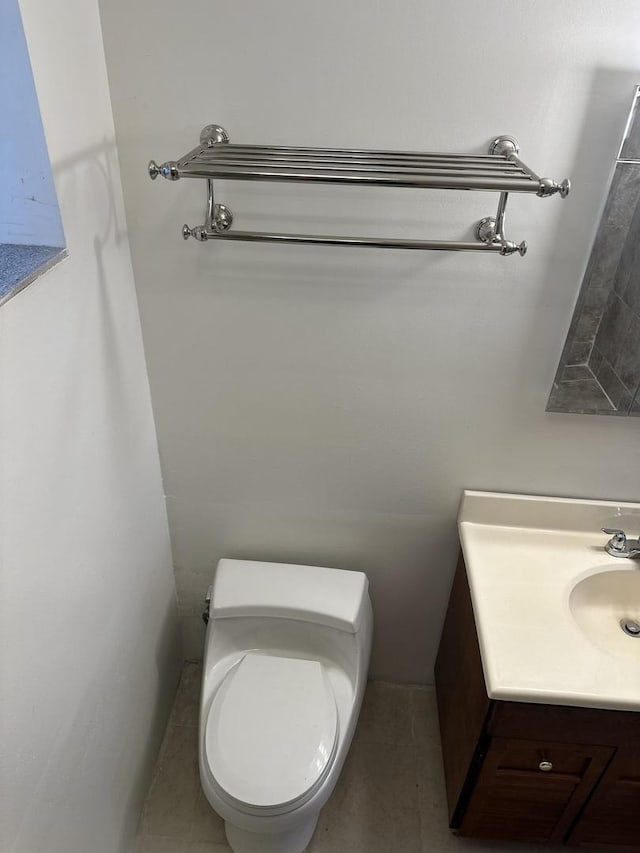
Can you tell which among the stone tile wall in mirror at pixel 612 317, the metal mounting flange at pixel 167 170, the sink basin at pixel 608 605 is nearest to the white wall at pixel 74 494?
the metal mounting flange at pixel 167 170

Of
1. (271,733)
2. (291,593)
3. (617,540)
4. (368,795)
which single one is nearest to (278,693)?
(271,733)

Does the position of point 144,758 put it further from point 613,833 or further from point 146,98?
point 146,98

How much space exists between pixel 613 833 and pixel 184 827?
3.66 feet

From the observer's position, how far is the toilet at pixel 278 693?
1417mm

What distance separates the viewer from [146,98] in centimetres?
119

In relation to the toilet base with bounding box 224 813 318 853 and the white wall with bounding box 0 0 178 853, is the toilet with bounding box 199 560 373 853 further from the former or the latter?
the white wall with bounding box 0 0 178 853

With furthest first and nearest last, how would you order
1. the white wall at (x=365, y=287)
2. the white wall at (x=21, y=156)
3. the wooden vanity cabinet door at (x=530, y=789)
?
the wooden vanity cabinet door at (x=530, y=789)
the white wall at (x=365, y=287)
the white wall at (x=21, y=156)

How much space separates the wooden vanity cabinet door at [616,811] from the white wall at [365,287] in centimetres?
60

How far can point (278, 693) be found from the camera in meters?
1.59

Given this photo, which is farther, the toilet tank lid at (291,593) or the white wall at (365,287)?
the toilet tank lid at (291,593)

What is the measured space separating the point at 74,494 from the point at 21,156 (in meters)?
0.58

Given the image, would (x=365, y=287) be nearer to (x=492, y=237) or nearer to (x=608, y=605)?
(x=492, y=237)

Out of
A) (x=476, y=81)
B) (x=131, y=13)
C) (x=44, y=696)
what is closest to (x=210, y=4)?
(x=131, y=13)

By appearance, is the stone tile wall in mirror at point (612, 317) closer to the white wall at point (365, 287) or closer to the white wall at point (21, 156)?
the white wall at point (365, 287)
